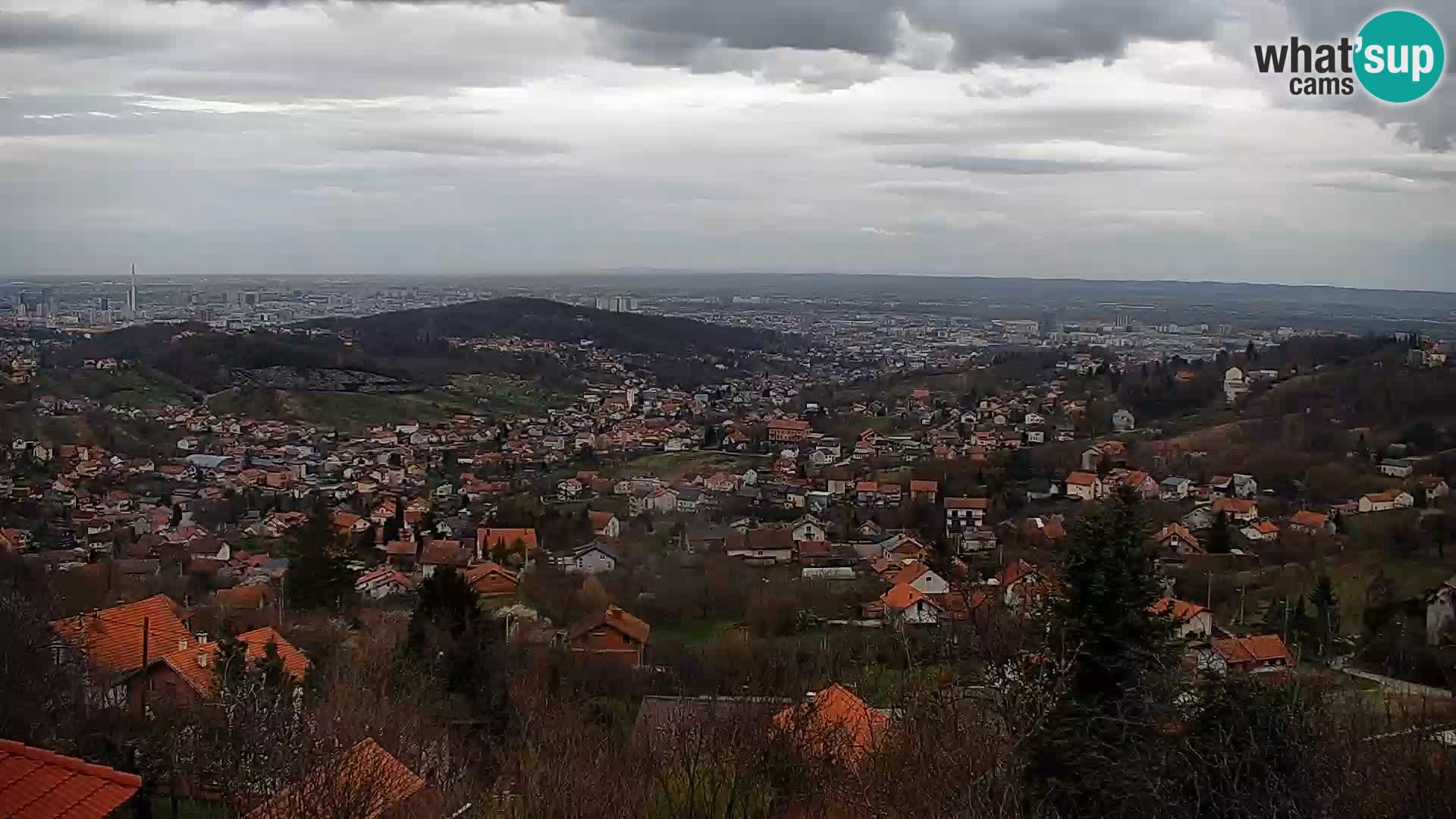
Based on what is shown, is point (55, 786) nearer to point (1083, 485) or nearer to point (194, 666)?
point (194, 666)

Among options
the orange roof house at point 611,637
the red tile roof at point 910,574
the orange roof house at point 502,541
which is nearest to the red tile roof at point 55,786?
the orange roof house at point 611,637

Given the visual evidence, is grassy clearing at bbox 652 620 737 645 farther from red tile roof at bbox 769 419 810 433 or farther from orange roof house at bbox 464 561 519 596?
red tile roof at bbox 769 419 810 433

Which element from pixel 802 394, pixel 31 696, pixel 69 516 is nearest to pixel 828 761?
pixel 31 696

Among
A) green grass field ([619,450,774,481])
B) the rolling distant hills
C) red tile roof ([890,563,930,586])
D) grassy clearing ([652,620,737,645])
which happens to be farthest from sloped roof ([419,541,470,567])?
the rolling distant hills

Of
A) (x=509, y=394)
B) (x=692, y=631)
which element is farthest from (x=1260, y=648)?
(x=509, y=394)

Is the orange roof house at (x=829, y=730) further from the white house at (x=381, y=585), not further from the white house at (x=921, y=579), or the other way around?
the white house at (x=381, y=585)

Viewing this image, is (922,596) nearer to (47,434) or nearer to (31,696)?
(31,696)
